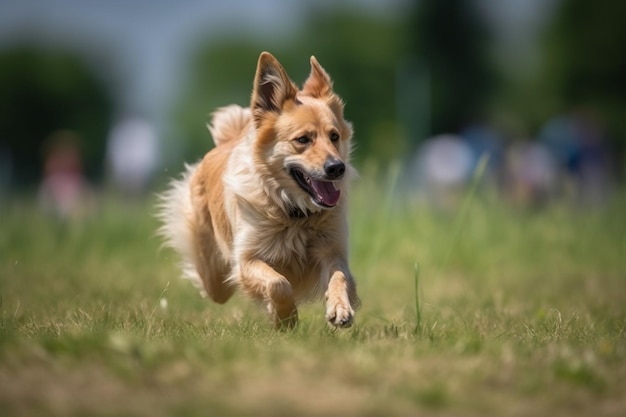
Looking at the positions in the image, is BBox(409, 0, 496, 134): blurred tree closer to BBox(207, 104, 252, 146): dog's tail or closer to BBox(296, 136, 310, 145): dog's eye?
BBox(207, 104, 252, 146): dog's tail

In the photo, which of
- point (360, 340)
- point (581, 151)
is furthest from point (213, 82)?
point (360, 340)

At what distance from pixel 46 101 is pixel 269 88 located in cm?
5883

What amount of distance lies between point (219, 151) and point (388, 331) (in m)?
2.15

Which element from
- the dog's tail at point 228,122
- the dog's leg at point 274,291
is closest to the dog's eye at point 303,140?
the dog's leg at point 274,291

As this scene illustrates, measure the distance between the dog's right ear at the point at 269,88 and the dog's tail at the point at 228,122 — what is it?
1063 mm

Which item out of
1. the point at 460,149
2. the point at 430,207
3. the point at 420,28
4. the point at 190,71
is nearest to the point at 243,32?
the point at 190,71

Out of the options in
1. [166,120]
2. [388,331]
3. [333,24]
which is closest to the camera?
[388,331]

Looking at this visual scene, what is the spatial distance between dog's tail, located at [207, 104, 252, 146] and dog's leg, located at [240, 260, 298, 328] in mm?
1566

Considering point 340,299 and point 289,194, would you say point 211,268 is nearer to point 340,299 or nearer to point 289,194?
point 289,194

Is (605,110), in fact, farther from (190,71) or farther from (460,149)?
(190,71)

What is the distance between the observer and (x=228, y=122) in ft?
22.8

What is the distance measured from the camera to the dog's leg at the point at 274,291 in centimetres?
536

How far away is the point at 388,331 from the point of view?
16.9ft

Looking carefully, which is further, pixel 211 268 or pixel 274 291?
pixel 211 268
